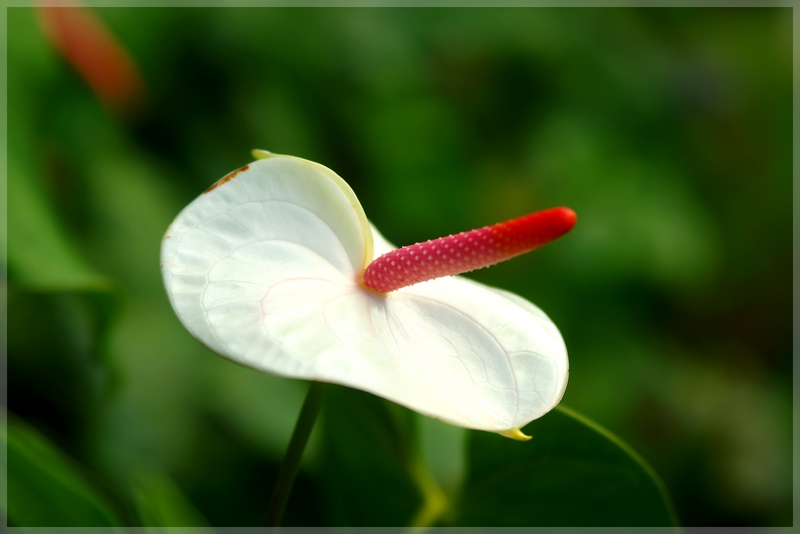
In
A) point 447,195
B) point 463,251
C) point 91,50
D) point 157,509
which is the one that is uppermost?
point 91,50

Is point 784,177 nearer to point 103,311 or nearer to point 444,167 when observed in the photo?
point 444,167

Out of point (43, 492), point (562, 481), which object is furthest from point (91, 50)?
point (562, 481)

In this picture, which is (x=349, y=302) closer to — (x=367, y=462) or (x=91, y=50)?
(x=367, y=462)

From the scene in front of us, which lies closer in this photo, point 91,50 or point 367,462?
point 367,462

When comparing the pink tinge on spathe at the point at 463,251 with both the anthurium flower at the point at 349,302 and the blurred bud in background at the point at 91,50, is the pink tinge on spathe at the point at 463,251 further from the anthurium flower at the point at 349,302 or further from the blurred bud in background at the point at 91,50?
the blurred bud in background at the point at 91,50

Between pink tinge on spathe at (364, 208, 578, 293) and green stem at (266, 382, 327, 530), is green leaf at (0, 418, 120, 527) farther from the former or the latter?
pink tinge on spathe at (364, 208, 578, 293)

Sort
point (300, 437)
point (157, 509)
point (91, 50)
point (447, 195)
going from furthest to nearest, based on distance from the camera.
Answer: point (447, 195) → point (91, 50) → point (157, 509) → point (300, 437)

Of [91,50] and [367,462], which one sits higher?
[91,50]
